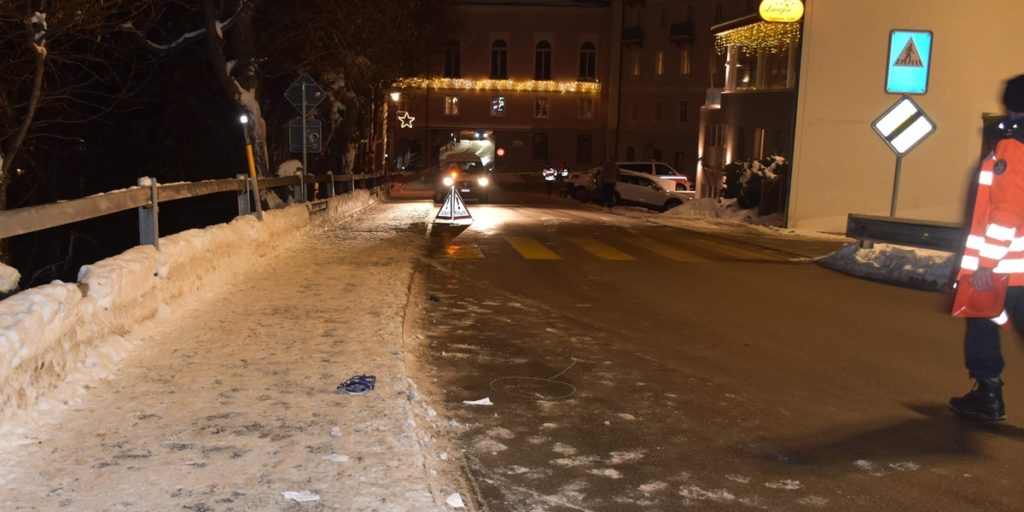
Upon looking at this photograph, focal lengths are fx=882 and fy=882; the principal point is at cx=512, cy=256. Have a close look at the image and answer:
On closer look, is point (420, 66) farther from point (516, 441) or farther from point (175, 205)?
point (516, 441)

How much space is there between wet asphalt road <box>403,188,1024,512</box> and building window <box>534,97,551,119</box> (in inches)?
2328

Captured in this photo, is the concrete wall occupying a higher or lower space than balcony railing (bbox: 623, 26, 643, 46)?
lower

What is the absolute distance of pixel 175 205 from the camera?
3070cm

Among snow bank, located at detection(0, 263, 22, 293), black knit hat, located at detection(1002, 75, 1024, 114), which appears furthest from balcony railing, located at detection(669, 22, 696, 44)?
snow bank, located at detection(0, 263, 22, 293)

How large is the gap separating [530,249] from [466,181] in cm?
1628

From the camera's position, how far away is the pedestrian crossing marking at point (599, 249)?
14480 mm

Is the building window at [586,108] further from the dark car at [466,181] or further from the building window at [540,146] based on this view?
the dark car at [466,181]

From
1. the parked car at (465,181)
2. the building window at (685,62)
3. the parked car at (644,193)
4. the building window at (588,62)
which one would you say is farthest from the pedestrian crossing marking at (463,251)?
the building window at (588,62)

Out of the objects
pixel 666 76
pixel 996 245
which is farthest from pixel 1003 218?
pixel 666 76

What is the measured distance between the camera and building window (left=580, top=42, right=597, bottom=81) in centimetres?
6918

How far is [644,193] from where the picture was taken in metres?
32.2

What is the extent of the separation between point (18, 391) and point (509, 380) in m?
3.29

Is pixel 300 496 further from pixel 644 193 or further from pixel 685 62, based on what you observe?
pixel 685 62

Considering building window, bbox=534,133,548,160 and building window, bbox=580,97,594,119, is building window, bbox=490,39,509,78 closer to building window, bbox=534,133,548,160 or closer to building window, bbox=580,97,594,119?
building window, bbox=534,133,548,160
